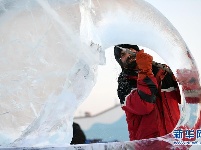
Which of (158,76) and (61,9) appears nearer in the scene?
(61,9)

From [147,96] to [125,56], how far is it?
0.30m

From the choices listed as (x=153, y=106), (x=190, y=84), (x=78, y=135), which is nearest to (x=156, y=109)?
(x=153, y=106)

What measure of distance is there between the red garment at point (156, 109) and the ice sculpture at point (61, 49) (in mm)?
376

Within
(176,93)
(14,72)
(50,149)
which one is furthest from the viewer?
(176,93)

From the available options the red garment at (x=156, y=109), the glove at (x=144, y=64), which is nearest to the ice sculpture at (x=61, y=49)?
the glove at (x=144, y=64)

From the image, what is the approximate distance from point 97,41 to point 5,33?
0.48 meters

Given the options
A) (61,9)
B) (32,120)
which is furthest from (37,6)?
(32,120)

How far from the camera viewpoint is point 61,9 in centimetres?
202

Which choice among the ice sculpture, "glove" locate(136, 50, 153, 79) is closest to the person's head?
"glove" locate(136, 50, 153, 79)

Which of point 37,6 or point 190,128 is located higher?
point 37,6

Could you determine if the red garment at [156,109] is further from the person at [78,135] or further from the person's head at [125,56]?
the person at [78,135]

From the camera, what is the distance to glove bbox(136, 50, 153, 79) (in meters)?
2.35

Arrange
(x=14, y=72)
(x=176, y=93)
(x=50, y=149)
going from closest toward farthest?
(x=50, y=149) < (x=14, y=72) < (x=176, y=93)

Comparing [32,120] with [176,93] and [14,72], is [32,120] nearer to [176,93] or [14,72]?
[14,72]
